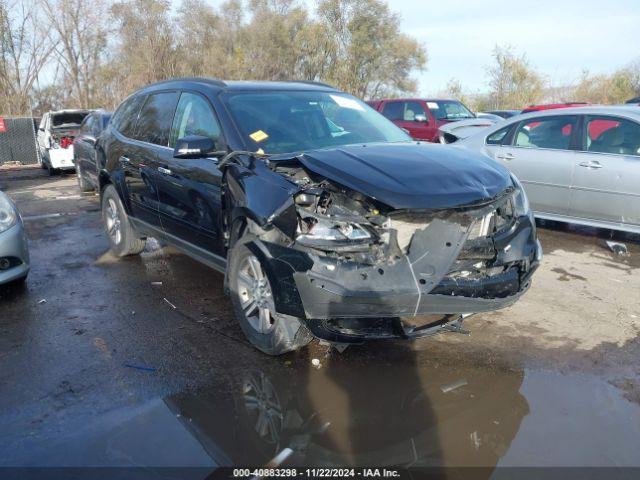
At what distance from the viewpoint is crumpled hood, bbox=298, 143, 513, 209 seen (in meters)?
3.25

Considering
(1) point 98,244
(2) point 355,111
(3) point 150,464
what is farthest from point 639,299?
(1) point 98,244

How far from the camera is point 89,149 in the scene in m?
9.75

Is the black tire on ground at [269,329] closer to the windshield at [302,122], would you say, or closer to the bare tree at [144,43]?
the windshield at [302,122]

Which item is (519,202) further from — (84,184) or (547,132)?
(84,184)

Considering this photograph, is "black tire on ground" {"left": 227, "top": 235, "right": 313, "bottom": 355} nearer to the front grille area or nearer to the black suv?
the black suv

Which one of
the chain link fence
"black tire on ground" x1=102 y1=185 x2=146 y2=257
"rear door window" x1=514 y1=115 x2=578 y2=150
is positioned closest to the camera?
"black tire on ground" x1=102 y1=185 x2=146 y2=257

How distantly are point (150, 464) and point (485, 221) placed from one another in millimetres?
2332

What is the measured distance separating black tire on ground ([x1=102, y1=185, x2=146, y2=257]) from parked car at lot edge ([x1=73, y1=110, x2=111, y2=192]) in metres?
2.41

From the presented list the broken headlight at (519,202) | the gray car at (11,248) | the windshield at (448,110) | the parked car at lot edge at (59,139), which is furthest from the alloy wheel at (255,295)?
the parked car at lot edge at (59,139)

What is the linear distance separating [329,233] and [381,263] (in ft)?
1.17

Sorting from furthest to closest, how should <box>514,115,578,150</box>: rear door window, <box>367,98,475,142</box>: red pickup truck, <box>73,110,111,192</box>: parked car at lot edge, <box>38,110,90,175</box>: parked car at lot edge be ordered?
<box>38,110,90,175</box>: parked car at lot edge < <box>367,98,475,142</box>: red pickup truck < <box>73,110,111,192</box>: parked car at lot edge < <box>514,115,578,150</box>: rear door window

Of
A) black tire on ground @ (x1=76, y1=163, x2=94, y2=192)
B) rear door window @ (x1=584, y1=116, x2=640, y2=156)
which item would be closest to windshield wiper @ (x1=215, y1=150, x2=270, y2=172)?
rear door window @ (x1=584, y1=116, x2=640, y2=156)

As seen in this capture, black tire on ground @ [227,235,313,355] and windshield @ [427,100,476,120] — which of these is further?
windshield @ [427,100,476,120]

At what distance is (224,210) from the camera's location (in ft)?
13.8
